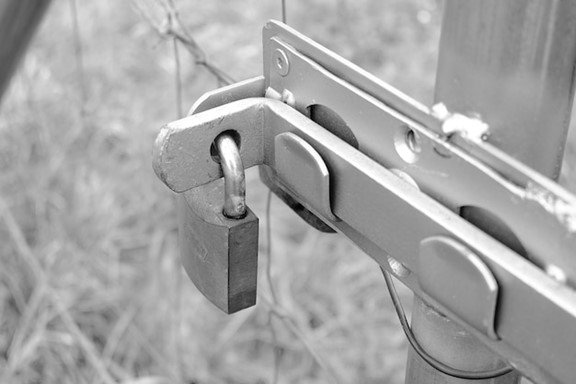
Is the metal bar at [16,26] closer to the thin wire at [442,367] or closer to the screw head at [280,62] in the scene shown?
the screw head at [280,62]

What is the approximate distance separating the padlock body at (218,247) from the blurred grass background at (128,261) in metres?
0.79

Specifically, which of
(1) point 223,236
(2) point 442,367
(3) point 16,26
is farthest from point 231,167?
(3) point 16,26

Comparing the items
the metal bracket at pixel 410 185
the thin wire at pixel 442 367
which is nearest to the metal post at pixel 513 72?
the metal bracket at pixel 410 185

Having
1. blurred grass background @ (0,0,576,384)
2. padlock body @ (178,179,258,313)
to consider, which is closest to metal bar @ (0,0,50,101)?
padlock body @ (178,179,258,313)

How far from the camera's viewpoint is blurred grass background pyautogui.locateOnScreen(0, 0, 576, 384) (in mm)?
1786

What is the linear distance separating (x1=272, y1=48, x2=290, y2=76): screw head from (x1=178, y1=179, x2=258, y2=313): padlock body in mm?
89

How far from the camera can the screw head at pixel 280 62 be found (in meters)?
0.64

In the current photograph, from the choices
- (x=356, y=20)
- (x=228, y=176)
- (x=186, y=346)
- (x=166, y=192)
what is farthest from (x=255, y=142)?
(x=356, y=20)

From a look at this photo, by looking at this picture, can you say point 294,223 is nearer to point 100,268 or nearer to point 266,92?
point 100,268

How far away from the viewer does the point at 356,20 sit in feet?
9.04

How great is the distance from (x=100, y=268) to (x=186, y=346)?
25 centimetres

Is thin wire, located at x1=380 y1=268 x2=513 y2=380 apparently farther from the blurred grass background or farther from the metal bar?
the blurred grass background

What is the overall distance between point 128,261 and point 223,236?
1.35 m

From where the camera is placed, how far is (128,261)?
199cm
